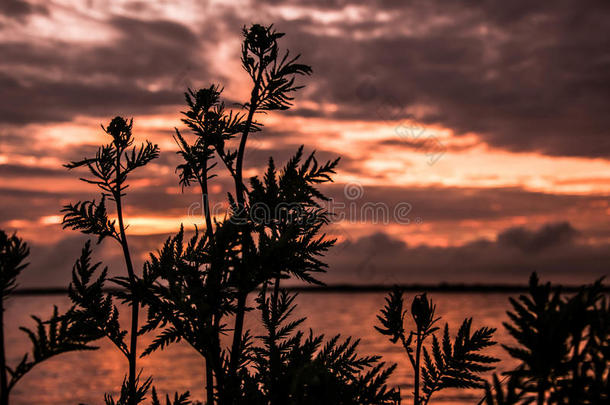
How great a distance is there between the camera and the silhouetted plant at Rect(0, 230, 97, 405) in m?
1.67

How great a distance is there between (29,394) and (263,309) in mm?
95436

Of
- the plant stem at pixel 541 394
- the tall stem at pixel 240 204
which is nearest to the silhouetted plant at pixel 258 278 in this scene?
the tall stem at pixel 240 204

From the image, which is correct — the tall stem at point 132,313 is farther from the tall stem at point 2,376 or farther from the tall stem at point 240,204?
the tall stem at point 2,376

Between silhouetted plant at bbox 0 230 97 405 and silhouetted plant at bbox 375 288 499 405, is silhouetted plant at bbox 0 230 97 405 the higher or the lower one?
the higher one

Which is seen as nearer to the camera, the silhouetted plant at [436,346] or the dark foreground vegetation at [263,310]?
the dark foreground vegetation at [263,310]

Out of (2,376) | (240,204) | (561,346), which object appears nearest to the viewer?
(2,376)

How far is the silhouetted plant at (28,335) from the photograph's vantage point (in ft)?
5.47

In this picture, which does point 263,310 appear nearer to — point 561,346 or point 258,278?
point 258,278

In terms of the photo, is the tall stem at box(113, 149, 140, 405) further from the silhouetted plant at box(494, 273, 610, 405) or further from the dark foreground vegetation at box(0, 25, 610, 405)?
the silhouetted plant at box(494, 273, 610, 405)

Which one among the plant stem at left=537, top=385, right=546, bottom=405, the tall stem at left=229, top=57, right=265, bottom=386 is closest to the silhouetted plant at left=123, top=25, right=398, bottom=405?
the tall stem at left=229, top=57, right=265, bottom=386

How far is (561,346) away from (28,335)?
1.81 meters

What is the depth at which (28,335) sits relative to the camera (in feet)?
5.92

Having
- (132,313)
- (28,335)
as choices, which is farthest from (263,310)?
(28,335)

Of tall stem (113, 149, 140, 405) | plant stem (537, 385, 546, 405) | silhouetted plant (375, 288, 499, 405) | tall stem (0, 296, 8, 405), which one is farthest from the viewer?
tall stem (113, 149, 140, 405)
